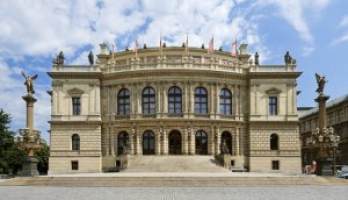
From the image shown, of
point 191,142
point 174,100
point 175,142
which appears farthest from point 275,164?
point 174,100

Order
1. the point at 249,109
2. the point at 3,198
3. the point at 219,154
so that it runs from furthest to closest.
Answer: the point at 249,109 < the point at 219,154 < the point at 3,198

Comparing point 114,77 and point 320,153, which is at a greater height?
point 114,77

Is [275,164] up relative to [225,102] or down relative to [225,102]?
down

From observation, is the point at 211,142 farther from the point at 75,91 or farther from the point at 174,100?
the point at 75,91

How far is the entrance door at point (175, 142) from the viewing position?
67.6m

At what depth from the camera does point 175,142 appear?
6781 cm

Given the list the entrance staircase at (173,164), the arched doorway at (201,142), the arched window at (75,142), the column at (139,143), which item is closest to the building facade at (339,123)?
the arched doorway at (201,142)

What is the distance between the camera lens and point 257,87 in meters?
69.6

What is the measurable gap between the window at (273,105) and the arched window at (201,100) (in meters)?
8.55

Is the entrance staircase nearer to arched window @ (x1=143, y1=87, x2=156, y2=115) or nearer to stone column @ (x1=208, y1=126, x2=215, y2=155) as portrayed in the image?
stone column @ (x1=208, y1=126, x2=215, y2=155)

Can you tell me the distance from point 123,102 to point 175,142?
339 inches

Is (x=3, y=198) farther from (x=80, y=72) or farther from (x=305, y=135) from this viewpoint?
(x=305, y=135)

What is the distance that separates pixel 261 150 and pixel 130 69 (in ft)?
65.3

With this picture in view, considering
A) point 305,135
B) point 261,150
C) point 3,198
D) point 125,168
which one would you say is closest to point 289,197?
point 3,198
